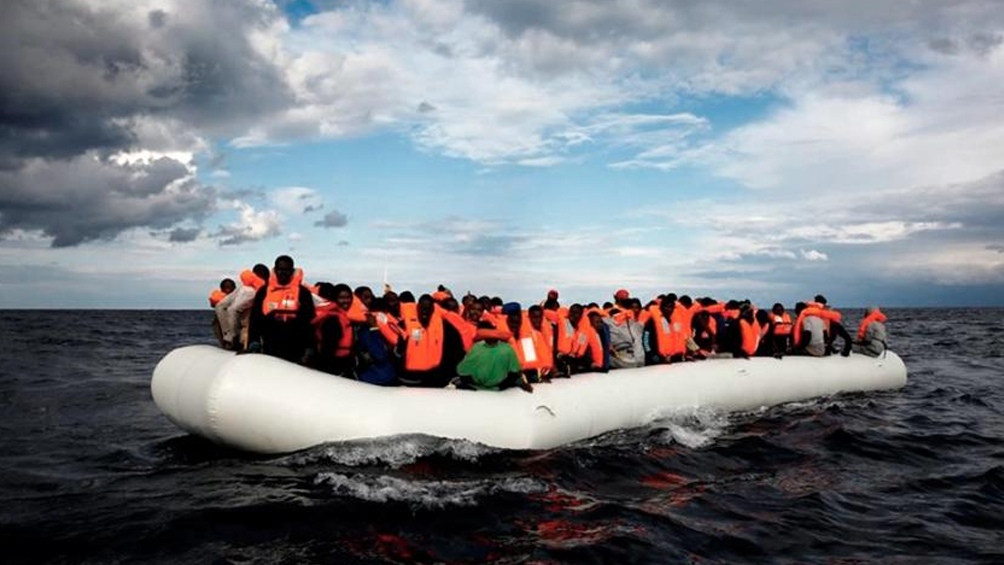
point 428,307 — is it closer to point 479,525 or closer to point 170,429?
point 479,525

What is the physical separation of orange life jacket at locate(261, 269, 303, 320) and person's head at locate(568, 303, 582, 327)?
430 centimetres

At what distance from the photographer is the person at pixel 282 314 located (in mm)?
8609

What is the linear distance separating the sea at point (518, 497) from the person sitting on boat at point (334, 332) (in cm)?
133

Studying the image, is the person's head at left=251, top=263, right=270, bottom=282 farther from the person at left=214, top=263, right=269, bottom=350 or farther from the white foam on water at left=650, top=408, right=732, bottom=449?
the white foam on water at left=650, top=408, right=732, bottom=449

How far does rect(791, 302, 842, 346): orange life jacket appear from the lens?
49.7 feet

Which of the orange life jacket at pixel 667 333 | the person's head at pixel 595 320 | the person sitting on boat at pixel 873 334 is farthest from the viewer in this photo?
the person sitting on boat at pixel 873 334

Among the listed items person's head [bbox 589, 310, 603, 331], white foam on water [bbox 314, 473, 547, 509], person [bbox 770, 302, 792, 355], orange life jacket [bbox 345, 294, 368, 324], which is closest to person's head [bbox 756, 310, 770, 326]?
person [bbox 770, 302, 792, 355]

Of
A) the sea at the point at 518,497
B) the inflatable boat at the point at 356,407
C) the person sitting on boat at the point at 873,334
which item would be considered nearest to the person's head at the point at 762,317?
the sea at the point at 518,497

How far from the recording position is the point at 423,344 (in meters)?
9.05

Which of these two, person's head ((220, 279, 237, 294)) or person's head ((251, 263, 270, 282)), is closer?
person's head ((251, 263, 270, 282))

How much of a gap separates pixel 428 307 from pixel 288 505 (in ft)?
9.78

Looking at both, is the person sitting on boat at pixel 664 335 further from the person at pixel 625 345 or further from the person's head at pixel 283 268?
the person's head at pixel 283 268

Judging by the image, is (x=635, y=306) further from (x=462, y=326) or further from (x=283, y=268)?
(x=283, y=268)

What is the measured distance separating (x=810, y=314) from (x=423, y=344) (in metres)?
9.40
